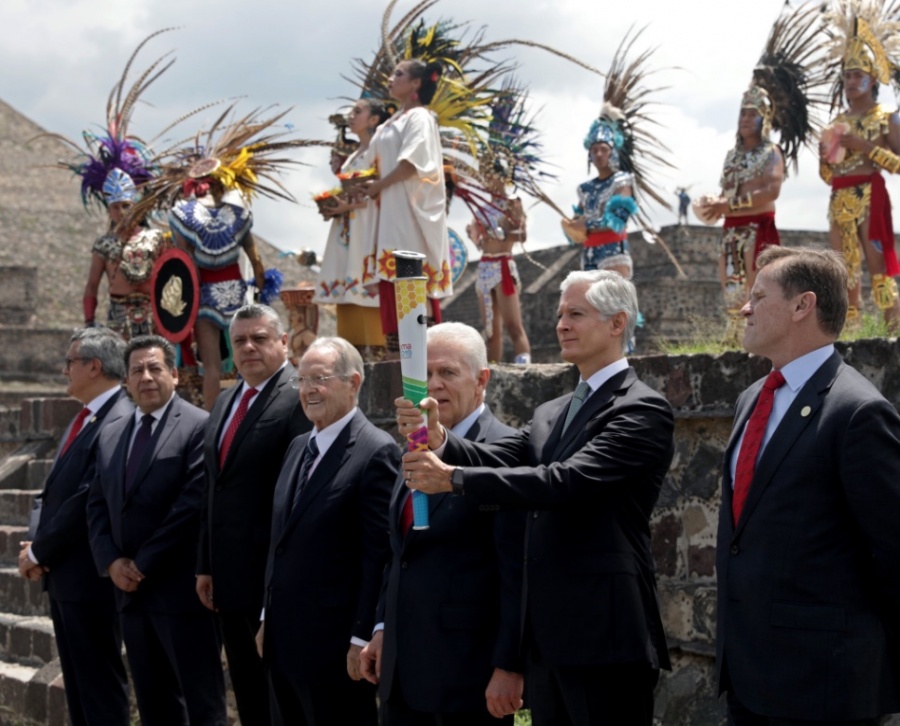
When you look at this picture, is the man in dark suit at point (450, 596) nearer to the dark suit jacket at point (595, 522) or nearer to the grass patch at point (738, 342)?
the dark suit jacket at point (595, 522)

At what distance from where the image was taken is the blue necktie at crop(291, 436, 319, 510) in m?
5.06

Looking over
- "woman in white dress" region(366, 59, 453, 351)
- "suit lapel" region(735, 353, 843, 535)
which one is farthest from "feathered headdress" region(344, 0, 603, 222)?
"suit lapel" region(735, 353, 843, 535)

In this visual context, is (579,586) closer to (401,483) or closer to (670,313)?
(401,483)

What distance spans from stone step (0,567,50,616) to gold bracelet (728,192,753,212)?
5.09 metres

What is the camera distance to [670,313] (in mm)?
16375

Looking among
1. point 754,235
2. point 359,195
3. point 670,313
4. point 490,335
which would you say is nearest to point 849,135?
point 754,235

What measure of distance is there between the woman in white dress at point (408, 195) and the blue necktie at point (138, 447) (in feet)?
5.36

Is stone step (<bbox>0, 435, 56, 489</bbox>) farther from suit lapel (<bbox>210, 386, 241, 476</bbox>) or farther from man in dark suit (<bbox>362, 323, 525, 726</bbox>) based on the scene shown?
man in dark suit (<bbox>362, 323, 525, 726</bbox>)

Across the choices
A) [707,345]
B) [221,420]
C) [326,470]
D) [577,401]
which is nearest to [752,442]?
[577,401]

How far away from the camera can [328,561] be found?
16.2 feet

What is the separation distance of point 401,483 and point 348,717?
3.37 feet

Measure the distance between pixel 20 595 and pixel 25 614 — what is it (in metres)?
0.14

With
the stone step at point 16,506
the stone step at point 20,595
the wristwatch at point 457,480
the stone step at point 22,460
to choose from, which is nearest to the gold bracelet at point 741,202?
the wristwatch at point 457,480

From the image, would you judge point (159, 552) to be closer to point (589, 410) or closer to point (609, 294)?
point (589, 410)
